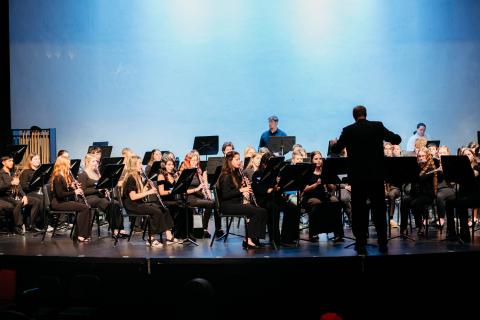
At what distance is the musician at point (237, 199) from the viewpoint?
26.3ft

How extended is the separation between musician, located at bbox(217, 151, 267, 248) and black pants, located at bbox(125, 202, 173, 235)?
0.79 m

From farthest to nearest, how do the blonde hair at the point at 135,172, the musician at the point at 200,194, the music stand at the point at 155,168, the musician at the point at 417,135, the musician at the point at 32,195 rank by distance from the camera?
A: the musician at the point at 417,135, the musician at the point at 32,195, the musician at the point at 200,194, the music stand at the point at 155,168, the blonde hair at the point at 135,172

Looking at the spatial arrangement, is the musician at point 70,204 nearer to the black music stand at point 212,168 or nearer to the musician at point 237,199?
the black music stand at point 212,168

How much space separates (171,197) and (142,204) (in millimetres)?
451

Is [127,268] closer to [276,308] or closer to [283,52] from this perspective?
[276,308]

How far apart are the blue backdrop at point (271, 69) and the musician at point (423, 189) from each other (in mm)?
4886

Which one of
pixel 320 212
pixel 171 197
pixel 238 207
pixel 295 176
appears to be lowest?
pixel 320 212

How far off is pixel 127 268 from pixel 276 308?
1.70m

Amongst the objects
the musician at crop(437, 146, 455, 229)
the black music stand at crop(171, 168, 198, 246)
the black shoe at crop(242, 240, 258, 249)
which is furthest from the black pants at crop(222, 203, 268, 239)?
the musician at crop(437, 146, 455, 229)

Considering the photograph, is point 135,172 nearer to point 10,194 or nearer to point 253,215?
point 253,215

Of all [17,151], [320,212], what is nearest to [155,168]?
[320,212]

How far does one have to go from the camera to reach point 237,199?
827 cm

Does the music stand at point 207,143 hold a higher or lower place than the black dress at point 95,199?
higher

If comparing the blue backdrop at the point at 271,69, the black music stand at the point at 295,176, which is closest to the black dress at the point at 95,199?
the black music stand at the point at 295,176
